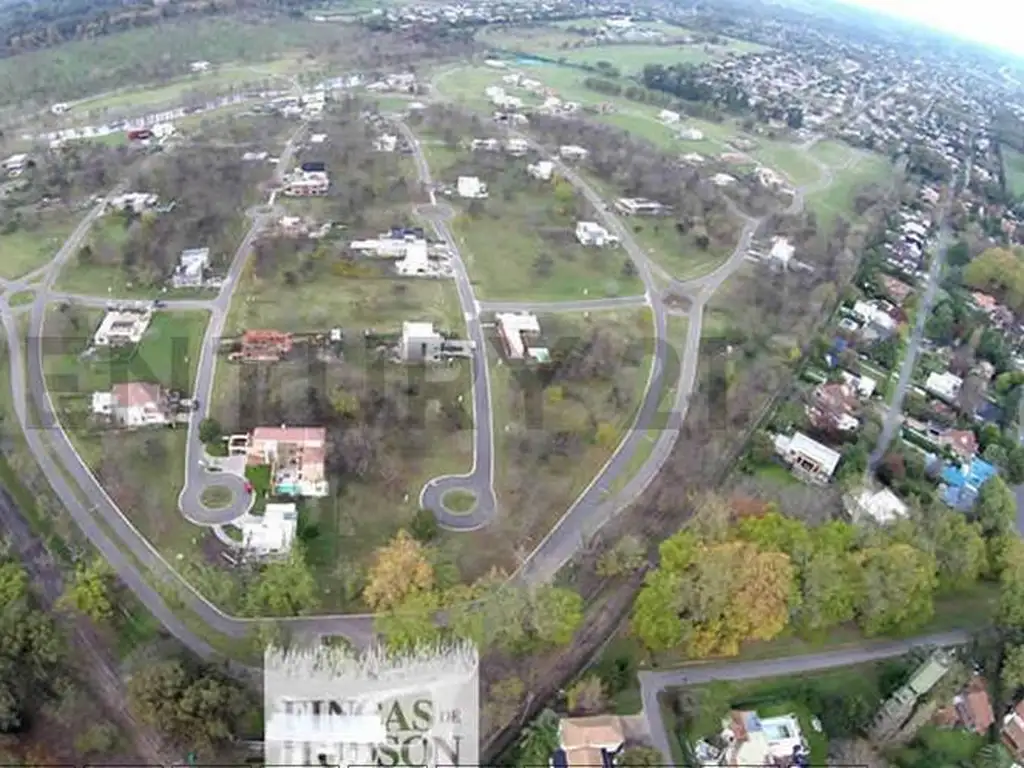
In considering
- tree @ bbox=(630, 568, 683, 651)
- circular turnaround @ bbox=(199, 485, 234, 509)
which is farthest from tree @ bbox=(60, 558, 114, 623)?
tree @ bbox=(630, 568, 683, 651)

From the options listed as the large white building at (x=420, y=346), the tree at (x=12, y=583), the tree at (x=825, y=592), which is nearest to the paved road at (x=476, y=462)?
the large white building at (x=420, y=346)

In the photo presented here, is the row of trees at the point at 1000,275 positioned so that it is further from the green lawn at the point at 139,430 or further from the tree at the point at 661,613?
the green lawn at the point at 139,430

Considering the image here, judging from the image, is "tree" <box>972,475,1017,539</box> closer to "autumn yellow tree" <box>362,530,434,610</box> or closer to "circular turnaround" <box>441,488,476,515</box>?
"circular turnaround" <box>441,488,476,515</box>

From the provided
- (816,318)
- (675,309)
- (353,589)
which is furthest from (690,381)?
(353,589)

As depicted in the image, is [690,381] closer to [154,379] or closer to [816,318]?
[816,318]

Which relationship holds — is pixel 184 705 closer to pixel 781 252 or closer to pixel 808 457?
pixel 808 457
